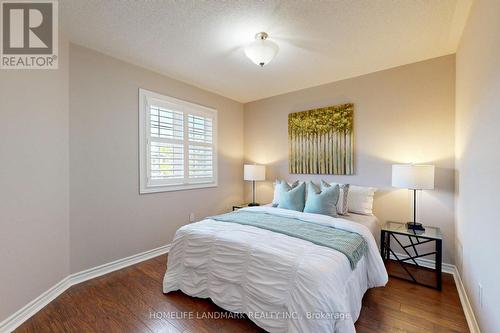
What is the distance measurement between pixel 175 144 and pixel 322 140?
2276 millimetres

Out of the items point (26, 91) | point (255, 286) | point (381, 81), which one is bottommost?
point (255, 286)

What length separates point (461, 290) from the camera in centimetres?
212

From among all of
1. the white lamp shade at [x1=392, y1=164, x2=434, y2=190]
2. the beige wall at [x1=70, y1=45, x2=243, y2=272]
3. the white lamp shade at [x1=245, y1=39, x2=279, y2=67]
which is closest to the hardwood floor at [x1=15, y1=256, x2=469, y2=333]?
the beige wall at [x1=70, y1=45, x2=243, y2=272]

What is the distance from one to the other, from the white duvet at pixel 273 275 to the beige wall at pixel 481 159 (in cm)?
70

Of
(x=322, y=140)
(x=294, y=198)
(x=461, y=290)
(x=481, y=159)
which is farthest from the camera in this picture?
(x=322, y=140)

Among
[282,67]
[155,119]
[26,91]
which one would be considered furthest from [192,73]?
[26,91]

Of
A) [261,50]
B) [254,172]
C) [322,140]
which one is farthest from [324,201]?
[261,50]

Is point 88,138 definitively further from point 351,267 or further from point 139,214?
point 351,267

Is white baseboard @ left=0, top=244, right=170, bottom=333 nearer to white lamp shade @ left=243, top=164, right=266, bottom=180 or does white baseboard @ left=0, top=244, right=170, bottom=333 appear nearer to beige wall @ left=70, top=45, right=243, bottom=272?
beige wall @ left=70, top=45, right=243, bottom=272

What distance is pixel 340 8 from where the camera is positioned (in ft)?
5.99

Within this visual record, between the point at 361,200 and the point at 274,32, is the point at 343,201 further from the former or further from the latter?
the point at 274,32

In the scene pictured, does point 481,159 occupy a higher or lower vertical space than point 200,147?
lower

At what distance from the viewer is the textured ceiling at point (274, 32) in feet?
5.98

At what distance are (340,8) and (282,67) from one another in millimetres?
1163
